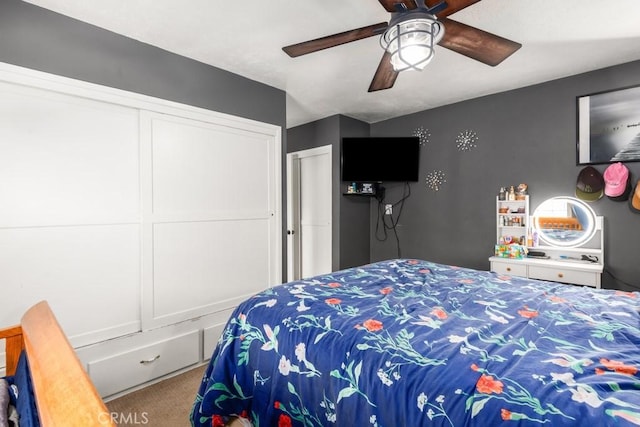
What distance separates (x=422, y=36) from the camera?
143 cm

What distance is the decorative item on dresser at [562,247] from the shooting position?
2.60 meters

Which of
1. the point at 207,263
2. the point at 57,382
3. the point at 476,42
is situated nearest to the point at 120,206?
the point at 207,263

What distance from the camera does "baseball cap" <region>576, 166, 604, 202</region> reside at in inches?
104

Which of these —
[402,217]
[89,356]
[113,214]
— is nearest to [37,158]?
[113,214]

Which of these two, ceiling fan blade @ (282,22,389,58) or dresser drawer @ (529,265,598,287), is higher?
ceiling fan blade @ (282,22,389,58)

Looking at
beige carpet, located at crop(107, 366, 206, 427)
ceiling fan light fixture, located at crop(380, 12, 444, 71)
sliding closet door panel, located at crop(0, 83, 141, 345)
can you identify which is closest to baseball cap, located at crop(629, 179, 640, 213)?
ceiling fan light fixture, located at crop(380, 12, 444, 71)

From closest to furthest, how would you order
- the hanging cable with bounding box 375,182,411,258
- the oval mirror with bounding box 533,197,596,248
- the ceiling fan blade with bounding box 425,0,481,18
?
1. the ceiling fan blade with bounding box 425,0,481,18
2. the oval mirror with bounding box 533,197,596,248
3. the hanging cable with bounding box 375,182,411,258

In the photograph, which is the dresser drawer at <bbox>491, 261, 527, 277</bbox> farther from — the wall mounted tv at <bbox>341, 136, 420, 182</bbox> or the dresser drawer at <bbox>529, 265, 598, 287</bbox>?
the wall mounted tv at <bbox>341, 136, 420, 182</bbox>

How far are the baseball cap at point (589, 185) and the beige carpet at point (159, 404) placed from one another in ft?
11.8

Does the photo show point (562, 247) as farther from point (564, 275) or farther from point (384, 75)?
point (384, 75)

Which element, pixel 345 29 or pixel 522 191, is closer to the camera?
pixel 345 29

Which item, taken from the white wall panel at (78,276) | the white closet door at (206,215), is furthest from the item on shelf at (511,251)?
the white wall panel at (78,276)

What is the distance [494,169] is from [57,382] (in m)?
3.66

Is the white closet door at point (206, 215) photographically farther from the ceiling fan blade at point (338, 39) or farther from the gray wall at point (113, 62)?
the ceiling fan blade at point (338, 39)
